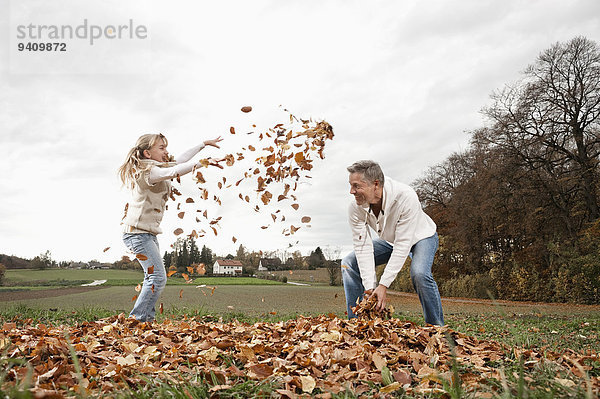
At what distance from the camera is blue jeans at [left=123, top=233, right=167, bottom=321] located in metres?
3.94

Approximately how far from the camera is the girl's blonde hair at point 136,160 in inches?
159

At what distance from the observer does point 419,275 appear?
353 cm

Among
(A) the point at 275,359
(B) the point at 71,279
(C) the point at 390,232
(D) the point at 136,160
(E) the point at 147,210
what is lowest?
(B) the point at 71,279

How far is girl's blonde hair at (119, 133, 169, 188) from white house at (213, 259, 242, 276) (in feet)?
24.3

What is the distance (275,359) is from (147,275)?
2.15 m

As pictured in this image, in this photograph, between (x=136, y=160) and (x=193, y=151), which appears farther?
(x=193, y=151)

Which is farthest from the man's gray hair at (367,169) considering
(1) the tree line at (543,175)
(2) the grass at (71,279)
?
(1) the tree line at (543,175)

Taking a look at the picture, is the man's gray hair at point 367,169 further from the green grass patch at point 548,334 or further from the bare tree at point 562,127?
the bare tree at point 562,127

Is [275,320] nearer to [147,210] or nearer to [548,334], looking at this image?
[147,210]

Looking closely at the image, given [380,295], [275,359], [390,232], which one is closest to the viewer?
[275,359]

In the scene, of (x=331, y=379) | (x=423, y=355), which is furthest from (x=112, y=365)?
(x=423, y=355)

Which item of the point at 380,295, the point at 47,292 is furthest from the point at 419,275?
the point at 47,292

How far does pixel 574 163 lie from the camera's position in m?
15.9

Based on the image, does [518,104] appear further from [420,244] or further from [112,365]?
[112,365]
